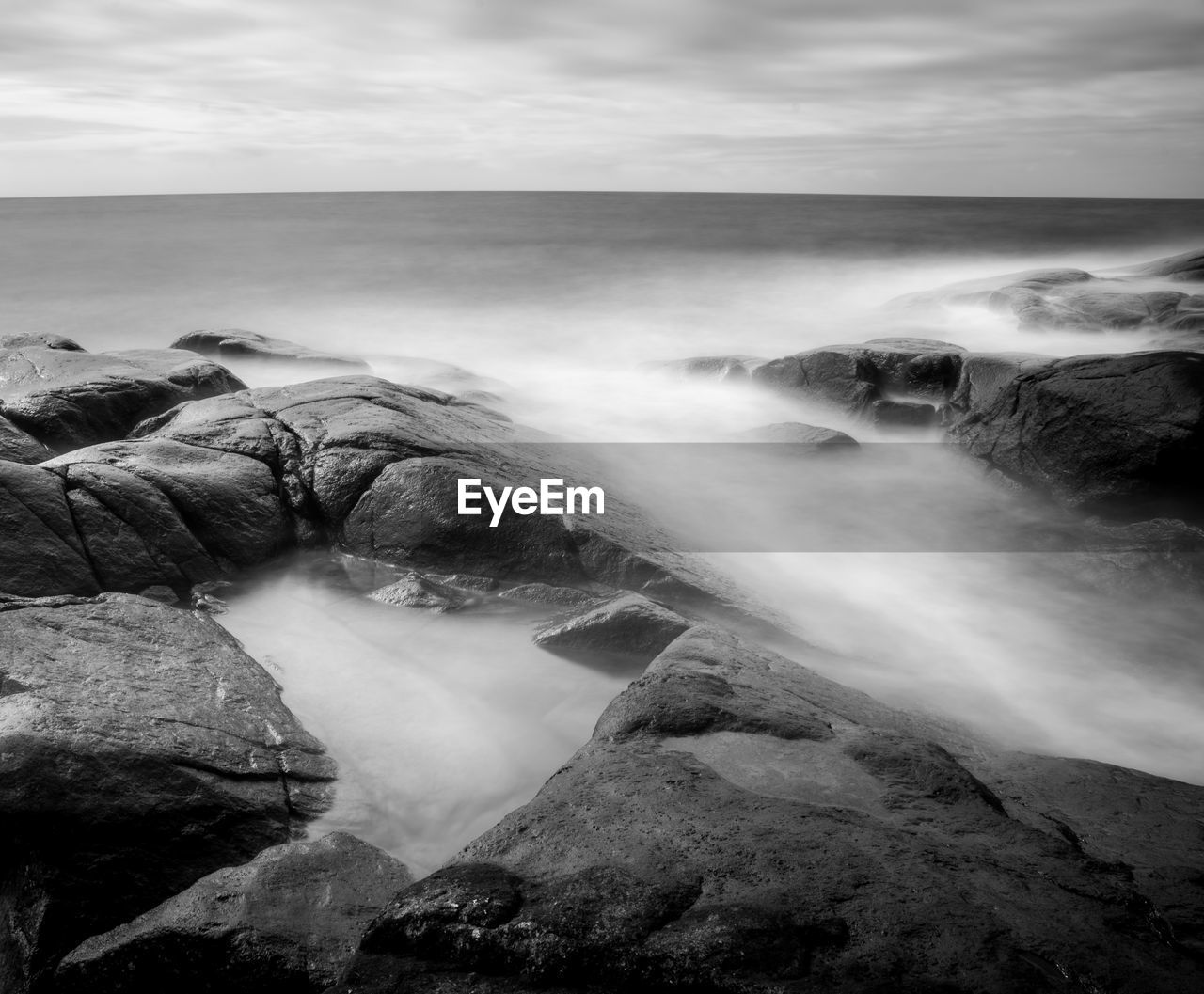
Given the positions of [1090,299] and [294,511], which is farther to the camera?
[1090,299]

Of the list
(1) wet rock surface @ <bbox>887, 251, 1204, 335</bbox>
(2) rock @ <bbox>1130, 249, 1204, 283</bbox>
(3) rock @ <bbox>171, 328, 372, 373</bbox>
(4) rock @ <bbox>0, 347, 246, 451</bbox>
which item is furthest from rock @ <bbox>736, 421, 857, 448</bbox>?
(2) rock @ <bbox>1130, 249, 1204, 283</bbox>

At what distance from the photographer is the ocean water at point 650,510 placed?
4.54 m

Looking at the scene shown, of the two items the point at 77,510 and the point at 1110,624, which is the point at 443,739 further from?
the point at 1110,624

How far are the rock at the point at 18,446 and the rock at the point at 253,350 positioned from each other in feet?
15.6

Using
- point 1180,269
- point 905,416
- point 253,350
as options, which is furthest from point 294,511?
point 1180,269

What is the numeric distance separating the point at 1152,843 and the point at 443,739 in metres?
2.96

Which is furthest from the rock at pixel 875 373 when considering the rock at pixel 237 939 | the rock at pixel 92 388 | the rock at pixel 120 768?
the rock at pixel 237 939

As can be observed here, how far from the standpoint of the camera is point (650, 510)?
7.18 metres

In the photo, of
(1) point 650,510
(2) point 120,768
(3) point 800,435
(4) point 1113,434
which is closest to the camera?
(2) point 120,768

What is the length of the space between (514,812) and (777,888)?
840 millimetres

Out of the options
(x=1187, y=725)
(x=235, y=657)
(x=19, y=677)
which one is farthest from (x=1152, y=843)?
(x=19, y=677)

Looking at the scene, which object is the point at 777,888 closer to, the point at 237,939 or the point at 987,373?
the point at 237,939

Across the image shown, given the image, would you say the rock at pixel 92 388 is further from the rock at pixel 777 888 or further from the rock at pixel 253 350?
the rock at pixel 777 888

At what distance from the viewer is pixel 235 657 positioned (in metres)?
4.29
